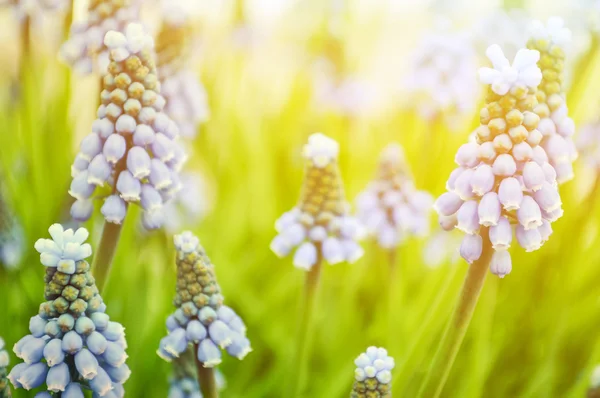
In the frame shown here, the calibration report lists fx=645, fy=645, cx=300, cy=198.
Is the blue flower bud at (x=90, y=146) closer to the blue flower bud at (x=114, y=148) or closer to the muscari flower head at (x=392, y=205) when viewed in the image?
the blue flower bud at (x=114, y=148)

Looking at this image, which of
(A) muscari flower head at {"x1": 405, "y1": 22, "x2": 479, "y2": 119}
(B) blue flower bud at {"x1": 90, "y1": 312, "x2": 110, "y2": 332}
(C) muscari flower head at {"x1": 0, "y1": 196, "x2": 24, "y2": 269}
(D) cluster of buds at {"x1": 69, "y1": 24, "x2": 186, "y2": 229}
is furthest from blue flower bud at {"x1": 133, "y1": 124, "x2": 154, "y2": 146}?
(A) muscari flower head at {"x1": 405, "y1": 22, "x2": 479, "y2": 119}

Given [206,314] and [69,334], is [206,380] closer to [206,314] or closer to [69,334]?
[206,314]

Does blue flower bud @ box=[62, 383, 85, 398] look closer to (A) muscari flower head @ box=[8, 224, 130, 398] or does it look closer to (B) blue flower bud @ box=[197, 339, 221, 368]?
(A) muscari flower head @ box=[8, 224, 130, 398]

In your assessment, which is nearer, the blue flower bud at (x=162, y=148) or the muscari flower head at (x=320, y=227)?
the blue flower bud at (x=162, y=148)

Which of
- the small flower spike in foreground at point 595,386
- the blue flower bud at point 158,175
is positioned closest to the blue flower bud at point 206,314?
the blue flower bud at point 158,175

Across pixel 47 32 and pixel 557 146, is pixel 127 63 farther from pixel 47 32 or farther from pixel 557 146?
pixel 47 32

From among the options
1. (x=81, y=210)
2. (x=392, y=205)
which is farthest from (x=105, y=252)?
(x=392, y=205)

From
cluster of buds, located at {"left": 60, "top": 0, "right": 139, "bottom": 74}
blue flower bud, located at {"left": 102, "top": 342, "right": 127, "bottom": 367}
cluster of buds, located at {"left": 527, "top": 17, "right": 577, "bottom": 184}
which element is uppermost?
cluster of buds, located at {"left": 60, "top": 0, "right": 139, "bottom": 74}
